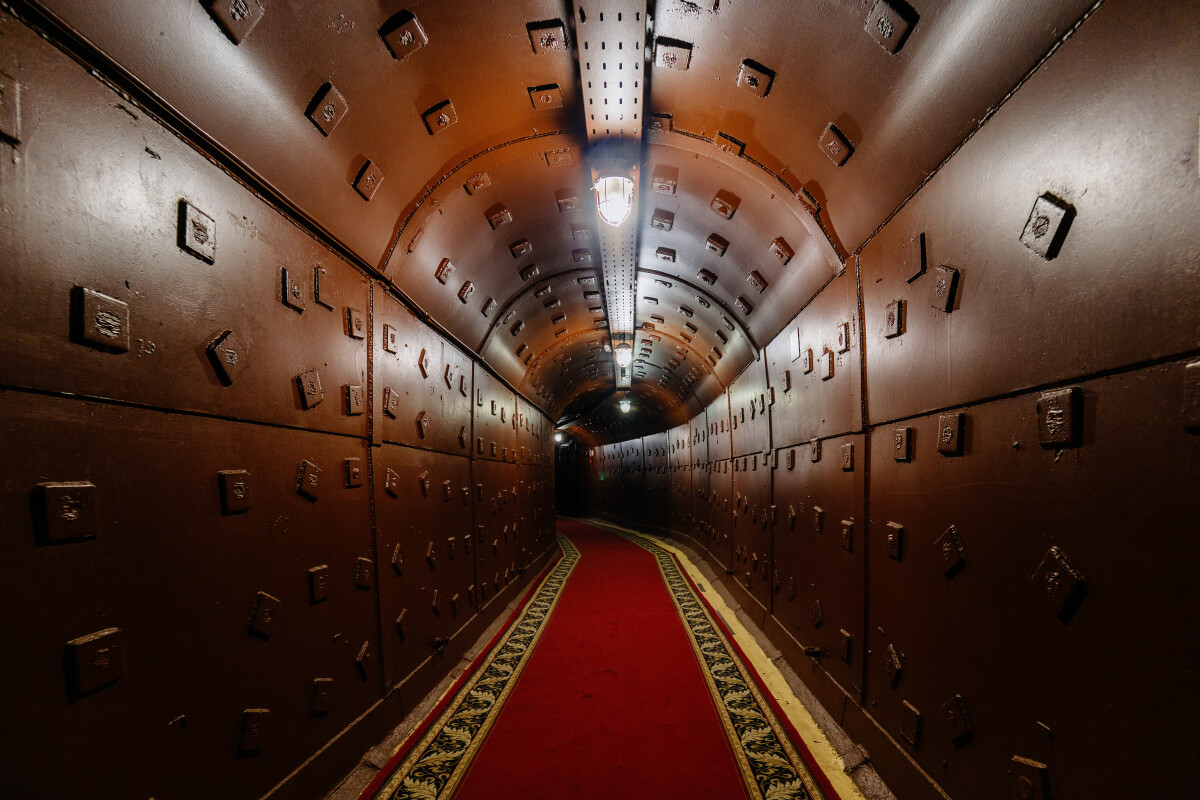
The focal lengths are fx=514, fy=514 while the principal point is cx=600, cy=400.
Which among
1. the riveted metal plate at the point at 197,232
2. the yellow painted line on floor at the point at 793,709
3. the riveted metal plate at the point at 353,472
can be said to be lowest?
the yellow painted line on floor at the point at 793,709

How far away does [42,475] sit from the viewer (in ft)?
5.36

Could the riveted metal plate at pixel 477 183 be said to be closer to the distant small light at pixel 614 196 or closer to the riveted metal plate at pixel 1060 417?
the distant small light at pixel 614 196

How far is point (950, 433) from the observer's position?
2.55 metres

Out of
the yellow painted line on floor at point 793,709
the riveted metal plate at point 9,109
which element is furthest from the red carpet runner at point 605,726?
the riveted metal plate at point 9,109

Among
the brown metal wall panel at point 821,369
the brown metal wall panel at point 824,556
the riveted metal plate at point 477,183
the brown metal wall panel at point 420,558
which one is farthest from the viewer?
the riveted metal plate at point 477,183

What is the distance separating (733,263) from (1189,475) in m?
4.84

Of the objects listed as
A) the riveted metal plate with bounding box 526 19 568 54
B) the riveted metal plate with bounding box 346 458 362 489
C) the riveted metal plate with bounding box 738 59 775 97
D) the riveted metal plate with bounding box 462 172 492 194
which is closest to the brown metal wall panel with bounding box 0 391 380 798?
the riveted metal plate with bounding box 346 458 362 489

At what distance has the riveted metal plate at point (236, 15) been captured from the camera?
220cm

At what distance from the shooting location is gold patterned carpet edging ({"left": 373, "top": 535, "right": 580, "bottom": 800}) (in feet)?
10.7

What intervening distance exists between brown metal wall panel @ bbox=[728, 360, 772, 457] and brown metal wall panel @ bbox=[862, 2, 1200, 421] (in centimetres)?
387

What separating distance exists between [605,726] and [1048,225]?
4.17 m

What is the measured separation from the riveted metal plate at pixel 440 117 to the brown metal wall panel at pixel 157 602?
91.3 inches

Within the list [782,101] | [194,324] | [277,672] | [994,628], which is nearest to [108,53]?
[194,324]

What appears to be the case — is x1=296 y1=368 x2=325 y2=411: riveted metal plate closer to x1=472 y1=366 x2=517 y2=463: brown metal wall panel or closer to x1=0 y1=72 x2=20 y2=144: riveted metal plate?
x1=0 y1=72 x2=20 y2=144: riveted metal plate
